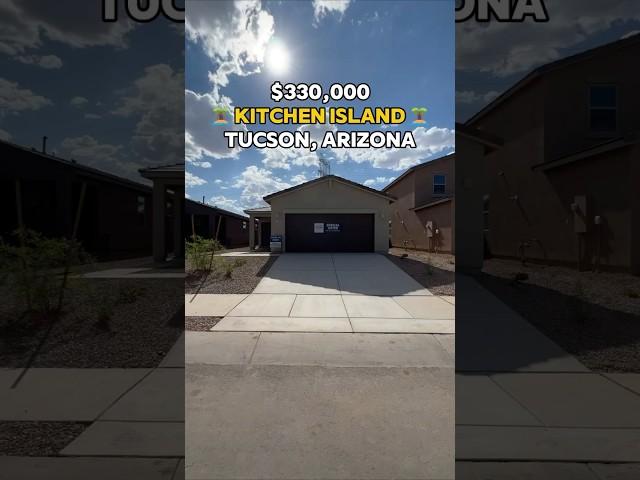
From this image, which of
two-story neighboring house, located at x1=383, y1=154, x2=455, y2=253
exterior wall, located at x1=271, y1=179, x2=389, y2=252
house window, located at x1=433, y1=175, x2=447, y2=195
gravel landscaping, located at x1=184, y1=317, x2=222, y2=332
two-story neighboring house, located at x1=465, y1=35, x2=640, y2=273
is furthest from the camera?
house window, located at x1=433, y1=175, x2=447, y2=195

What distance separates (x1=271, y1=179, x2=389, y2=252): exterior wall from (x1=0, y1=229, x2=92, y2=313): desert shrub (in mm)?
15171

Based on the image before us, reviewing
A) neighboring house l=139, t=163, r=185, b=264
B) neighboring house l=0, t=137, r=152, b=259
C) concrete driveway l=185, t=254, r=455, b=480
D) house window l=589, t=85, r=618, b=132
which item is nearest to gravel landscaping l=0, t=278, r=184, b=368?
neighboring house l=139, t=163, r=185, b=264

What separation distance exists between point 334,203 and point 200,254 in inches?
350

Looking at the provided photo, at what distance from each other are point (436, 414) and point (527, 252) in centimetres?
168

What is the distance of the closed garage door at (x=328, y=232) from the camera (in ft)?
63.0

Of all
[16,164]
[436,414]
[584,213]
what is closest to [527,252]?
[584,213]

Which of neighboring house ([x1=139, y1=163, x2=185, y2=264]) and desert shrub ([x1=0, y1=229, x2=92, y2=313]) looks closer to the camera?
neighboring house ([x1=139, y1=163, x2=185, y2=264])

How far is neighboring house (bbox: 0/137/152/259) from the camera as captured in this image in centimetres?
285

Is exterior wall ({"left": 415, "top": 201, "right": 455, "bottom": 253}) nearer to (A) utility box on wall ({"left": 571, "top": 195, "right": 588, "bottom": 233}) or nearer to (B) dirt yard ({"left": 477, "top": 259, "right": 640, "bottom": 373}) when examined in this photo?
(B) dirt yard ({"left": 477, "top": 259, "right": 640, "bottom": 373})

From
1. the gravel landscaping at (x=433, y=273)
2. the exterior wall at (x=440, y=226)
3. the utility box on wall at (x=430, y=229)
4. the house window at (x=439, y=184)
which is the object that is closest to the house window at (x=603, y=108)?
the gravel landscaping at (x=433, y=273)

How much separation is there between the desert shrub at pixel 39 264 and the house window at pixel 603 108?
3.87 m

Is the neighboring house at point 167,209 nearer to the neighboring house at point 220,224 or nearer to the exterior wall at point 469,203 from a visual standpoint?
the exterior wall at point 469,203

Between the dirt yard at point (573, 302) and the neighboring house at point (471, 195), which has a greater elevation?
the neighboring house at point (471, 195)

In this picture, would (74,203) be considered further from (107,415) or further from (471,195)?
(471,195)
